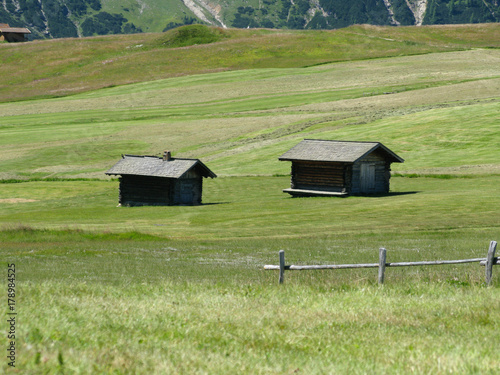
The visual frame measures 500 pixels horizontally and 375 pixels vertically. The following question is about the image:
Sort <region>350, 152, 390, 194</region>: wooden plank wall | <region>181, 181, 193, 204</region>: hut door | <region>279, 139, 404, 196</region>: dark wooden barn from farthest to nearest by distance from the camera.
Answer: <region>350, 152, 390, 194</region>: wooden plank wall
<region>279, 139, 404, 196</region>: dark wooden barn
<region>181, 181, 193, 204</region>: hut door

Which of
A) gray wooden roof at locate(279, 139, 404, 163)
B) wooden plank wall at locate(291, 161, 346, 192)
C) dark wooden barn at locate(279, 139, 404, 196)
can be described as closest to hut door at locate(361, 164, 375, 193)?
dark wooden barn at locate(279, 139, 404, 196)

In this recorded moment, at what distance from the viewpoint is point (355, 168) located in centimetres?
5297

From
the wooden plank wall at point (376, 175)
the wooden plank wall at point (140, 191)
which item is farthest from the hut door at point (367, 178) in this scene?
the wooden plank wall at point (140, 191)

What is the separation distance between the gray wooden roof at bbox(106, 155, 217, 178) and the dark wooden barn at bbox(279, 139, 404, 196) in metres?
7.43

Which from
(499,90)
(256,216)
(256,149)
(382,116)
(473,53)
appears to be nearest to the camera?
(256,216)

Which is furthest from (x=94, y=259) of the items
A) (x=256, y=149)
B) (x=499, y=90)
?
(x=499, y=90)

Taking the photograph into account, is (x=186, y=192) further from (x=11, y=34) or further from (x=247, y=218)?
(x=11, y=34)

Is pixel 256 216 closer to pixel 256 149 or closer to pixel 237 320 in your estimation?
pixel 237 320

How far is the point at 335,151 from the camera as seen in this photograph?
54000 millimetres

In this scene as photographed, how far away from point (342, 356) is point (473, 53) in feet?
421

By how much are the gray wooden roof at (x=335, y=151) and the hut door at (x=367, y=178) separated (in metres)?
1.31

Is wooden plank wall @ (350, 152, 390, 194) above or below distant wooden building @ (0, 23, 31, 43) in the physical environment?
below

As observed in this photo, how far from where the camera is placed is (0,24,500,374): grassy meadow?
966 centimetres

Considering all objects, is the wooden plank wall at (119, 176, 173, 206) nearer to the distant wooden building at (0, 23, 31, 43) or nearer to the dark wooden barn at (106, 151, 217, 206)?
the dark wooden barn at (106, 151, 217, 206)
